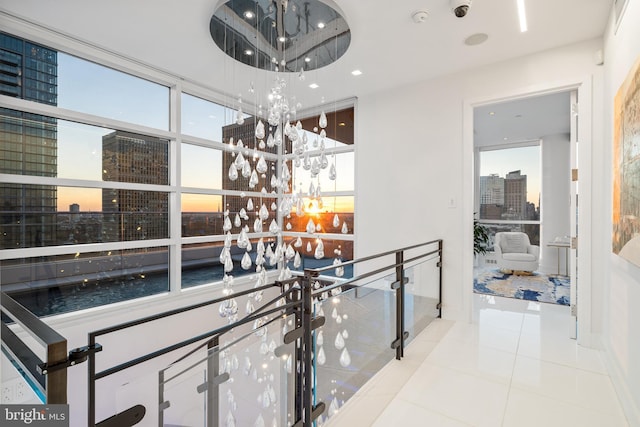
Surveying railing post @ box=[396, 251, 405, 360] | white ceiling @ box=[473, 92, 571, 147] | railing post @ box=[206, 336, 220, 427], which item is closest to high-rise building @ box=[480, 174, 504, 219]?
white ceiling @ box=[473, 92, 571, 147]

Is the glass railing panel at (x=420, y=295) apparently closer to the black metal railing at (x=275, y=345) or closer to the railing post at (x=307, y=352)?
the black metal railing at (x=275, y=345)

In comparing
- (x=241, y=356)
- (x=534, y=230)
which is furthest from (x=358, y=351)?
(x=534, y=230)

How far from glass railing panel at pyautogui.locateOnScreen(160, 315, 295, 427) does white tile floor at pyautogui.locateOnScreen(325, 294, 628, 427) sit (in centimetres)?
43

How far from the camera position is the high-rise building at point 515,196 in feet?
23.7

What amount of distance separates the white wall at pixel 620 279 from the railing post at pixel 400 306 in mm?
1487

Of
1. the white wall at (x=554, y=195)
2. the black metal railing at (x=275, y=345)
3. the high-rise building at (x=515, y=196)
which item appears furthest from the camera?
the high-rise building at (x=515, y=196)

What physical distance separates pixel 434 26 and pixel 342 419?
3200 millimetres

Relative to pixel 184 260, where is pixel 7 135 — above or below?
above

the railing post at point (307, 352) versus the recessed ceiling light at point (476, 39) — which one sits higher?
the recessed ceiling light at point (476, 39)

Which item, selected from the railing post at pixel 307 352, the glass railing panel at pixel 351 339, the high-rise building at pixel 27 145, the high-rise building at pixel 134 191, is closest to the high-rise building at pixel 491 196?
the glass railing panel at pixel 351 339

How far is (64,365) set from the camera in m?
0.89

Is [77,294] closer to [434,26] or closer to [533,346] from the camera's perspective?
[434,26]

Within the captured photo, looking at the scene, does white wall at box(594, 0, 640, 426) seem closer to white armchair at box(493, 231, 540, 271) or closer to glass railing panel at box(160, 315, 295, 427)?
glass railing panel at box(160, 315, 295, 427)

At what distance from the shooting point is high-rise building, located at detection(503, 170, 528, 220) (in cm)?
723
